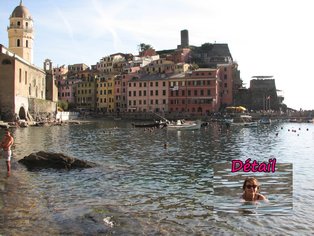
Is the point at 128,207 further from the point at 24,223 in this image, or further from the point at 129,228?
the point at 24,223

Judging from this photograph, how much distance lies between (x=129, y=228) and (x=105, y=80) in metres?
119

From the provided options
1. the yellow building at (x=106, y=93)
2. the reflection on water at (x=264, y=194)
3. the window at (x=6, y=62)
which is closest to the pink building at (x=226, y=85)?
the yellow building at (x=106, y=93)

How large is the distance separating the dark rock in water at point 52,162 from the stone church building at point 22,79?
55.9 meters

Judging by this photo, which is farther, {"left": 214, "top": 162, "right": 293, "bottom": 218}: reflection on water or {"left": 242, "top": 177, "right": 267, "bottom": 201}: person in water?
{"left": 214, "top": 162, "right": 293, "bottom": 218}: reflection on water

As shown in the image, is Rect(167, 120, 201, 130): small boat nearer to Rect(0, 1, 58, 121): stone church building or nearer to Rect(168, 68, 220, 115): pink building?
Rect(0, 1, 58, 121): stone church building

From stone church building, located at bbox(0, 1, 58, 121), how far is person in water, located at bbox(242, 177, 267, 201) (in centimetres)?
7000

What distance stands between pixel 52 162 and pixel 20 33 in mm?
91983

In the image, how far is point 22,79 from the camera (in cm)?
8344

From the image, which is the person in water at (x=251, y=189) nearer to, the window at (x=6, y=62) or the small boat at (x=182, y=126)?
the small boat at (x=182, y=126)

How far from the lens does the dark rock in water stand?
22094 mm

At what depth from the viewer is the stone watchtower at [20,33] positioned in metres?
106

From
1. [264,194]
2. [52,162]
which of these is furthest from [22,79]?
[264,194]

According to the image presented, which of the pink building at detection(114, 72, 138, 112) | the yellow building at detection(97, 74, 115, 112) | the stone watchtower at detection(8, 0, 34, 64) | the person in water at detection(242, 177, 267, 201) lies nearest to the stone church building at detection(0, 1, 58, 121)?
the stone watchtower at detection(8, 0, 34, 64)

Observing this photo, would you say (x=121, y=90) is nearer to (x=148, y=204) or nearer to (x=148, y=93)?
(x=148, y=93)
